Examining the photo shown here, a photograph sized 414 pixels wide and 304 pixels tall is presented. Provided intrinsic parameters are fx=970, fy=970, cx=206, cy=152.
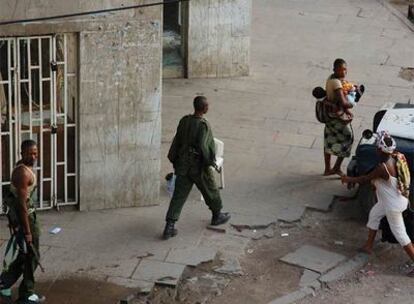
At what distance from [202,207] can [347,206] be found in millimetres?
1791

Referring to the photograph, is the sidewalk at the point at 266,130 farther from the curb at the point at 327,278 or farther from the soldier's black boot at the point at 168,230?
the curb at the point at 327,278

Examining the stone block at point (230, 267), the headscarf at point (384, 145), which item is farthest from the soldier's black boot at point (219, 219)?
the headscarf at point (384, 145)

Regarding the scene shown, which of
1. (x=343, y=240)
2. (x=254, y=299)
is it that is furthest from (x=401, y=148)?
(x=254, y=299)

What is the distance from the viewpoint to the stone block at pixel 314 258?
408 inches

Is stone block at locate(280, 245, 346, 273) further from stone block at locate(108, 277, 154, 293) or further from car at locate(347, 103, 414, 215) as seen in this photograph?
stone block at locate(108, 277, 154, 293)


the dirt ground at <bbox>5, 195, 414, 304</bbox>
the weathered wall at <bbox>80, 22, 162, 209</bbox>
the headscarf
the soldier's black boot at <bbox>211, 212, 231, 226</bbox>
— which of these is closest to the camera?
the dirt ground at <bbox>5, 195, 414, 304</bbox>

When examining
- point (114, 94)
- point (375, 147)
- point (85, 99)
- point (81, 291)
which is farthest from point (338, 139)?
point (81, 291)

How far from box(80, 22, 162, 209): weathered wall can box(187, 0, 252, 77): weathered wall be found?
17.0 ft

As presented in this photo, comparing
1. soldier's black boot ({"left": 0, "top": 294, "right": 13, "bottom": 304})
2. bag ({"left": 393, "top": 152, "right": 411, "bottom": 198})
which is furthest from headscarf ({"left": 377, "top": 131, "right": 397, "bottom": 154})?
soldier's black boot ({"left": 0, "top": 294, "right": 13, "bottom": 304})

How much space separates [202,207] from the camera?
38.0ft

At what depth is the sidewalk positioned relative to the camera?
414 inches

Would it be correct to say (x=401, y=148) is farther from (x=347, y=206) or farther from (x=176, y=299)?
(x=176, y=299)

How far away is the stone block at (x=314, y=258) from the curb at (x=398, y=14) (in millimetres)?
10327

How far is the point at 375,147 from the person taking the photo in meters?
10.8
